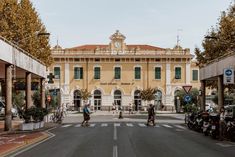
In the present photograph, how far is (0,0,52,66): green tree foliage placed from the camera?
48750 millimetres

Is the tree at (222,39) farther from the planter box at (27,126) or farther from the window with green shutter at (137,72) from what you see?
the window with green shutter at (137,72)

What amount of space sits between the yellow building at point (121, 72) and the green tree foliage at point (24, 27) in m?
41.2

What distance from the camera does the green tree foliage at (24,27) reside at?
4875 cm

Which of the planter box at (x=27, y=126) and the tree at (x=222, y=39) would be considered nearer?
the planter box at (x=27, y=126)

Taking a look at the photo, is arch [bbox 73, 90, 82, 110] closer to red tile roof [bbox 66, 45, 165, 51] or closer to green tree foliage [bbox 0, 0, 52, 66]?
red tile roof [bbox 66, 45, 165, 51]

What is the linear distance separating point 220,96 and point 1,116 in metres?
27.6

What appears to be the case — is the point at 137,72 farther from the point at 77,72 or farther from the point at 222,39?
the point at 222,39

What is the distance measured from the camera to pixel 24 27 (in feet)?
165

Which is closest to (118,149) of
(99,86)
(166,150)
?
(166,150)

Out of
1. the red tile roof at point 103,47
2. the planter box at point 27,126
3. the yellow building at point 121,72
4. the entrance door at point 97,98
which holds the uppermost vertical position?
the red tile roof at point 103,47

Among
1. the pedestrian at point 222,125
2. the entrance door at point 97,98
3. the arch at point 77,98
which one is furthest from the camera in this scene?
the entrance door at point 97,98

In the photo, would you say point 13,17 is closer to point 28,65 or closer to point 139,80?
point 28,65

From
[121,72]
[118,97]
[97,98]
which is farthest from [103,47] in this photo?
[118,97]

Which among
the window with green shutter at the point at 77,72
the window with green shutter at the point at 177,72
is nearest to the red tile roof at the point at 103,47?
the window with green shutter at the point at 77,72
